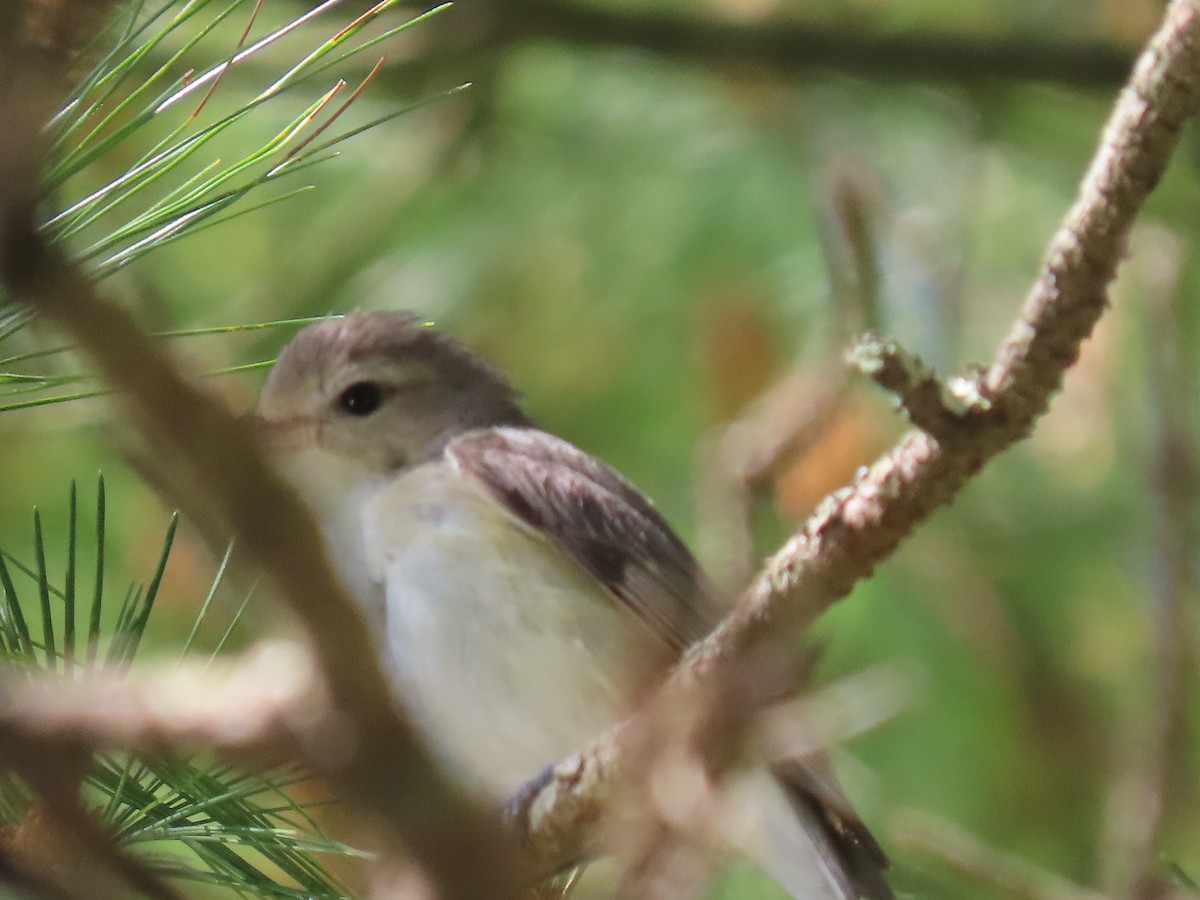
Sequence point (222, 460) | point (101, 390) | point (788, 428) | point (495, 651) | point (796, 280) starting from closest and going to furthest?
point (222, 460)
point (101, 390)
point (495, 651)
point (788, 428)
point (796, 280)

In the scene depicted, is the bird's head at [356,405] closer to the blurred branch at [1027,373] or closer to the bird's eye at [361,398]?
the bird's eye at [361,398]

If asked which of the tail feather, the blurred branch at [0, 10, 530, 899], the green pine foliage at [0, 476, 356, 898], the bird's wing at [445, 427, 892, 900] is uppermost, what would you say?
the blurred branch at [0, 10, 530, 899]

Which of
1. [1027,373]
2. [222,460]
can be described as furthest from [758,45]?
[222,460]

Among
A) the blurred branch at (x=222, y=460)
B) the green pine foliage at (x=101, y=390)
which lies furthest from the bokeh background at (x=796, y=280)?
the blurred branch at (x=222, y=460)

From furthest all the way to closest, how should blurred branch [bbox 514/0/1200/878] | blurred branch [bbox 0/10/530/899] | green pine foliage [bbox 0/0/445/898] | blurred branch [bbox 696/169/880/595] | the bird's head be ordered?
the bird's head, blurred branch [bbox 696/169/880/595], green pine foliage [bbox 0/0/445/898], blurred branch [bbox 514/0/1200/878], blurred branch [bbox 0/10/530/899]

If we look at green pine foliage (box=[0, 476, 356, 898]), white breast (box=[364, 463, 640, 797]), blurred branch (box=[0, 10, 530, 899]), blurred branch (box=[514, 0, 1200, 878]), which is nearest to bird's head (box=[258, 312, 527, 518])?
white breast (box=[364, 463, 640, 797])

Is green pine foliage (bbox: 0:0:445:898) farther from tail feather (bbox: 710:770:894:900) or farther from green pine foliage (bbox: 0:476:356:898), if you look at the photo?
tail feather (bbox: 710:770:894:900)

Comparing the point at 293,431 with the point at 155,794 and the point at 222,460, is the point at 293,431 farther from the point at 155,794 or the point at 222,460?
the point at 222,460

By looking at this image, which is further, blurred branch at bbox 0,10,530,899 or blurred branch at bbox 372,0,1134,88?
blurred branch at bbox 372,0,1134,88
